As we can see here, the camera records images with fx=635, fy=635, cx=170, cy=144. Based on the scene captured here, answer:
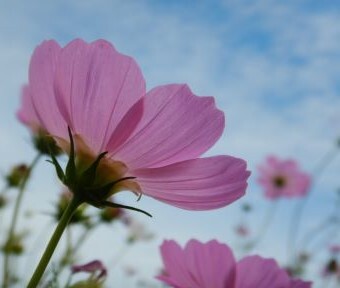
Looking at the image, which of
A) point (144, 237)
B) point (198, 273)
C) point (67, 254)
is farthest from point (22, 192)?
point (144, 237)

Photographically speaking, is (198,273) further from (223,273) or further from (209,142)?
(209,142)

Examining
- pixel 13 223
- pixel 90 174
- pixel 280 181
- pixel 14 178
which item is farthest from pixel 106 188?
pixel 280 181

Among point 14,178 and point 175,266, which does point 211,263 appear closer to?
point 175,266

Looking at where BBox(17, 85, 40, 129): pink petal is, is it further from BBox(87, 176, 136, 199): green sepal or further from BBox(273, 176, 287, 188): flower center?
BBox(273, 176, 287, 188): flower center

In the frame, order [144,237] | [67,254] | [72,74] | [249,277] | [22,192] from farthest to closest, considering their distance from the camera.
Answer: [144,237]
[67,254]
[22,192]
[249,277]
[72,74]

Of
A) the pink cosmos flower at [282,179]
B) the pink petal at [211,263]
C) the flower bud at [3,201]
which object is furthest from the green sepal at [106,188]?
the pink cosmos flower at [282,179]

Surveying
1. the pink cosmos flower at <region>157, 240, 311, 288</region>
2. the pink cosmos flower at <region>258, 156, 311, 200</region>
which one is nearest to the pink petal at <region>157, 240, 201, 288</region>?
the pink cosmos flower at <region>157, 240, 311, 288</region>
